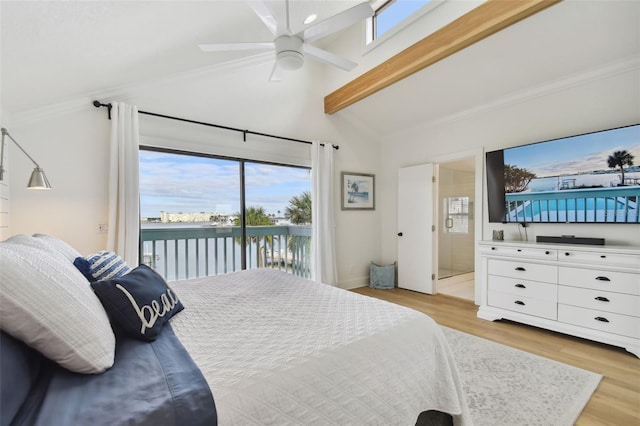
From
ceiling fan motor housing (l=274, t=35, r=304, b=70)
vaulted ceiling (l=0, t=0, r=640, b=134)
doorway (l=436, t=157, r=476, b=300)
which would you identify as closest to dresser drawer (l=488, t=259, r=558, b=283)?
vaulted ceiling (l=0, t=0, r=640, b=134)

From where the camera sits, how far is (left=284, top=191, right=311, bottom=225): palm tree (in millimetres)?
4461

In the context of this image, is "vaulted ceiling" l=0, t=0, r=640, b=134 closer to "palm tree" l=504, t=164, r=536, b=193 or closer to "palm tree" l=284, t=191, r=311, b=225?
"palm tree" l=504, t=164, r=536, b=193

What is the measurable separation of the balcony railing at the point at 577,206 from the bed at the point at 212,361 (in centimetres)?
257

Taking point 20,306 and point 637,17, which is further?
point 637,17

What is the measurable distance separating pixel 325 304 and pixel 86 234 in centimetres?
263

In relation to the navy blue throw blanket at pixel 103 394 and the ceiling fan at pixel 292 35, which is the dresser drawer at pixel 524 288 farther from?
the navy blue throw blanket at pixel 103 394

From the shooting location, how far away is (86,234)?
2832mm

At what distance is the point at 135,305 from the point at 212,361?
1.51ft

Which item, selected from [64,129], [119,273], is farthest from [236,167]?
[119,273]

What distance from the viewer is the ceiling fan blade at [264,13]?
6.43 ft

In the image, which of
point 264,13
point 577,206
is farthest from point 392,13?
point 577,206

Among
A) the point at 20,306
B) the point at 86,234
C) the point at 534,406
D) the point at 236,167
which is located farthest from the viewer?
the point at 236,167

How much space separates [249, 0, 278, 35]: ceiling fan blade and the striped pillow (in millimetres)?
1841

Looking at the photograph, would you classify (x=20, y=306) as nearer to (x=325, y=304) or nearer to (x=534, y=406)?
(x=325, y=304)
